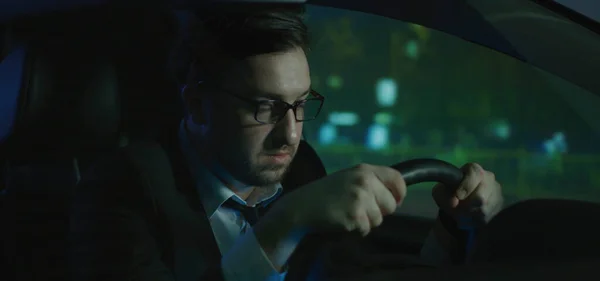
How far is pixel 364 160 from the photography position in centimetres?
98

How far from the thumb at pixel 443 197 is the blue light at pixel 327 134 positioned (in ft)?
0.63

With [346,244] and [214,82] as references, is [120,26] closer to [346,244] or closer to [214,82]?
[214,82]

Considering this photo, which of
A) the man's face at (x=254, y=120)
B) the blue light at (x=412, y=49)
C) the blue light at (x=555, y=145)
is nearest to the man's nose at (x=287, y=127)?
the man's face at (x=254, y=120)

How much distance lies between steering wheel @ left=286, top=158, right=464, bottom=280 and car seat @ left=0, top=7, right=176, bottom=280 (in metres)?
0.26

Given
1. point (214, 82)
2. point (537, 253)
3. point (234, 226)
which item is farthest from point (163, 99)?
point (537, 253)

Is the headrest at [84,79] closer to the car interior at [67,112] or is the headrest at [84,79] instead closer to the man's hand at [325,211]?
the car interior at [67,112]

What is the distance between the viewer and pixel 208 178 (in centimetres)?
Result: 97

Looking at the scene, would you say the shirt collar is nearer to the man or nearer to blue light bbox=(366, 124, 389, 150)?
the man

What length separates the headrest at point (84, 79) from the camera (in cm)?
95

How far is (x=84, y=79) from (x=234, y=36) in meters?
0.20

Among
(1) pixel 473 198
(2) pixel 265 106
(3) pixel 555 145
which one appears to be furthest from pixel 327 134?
(3) pixel 555 145

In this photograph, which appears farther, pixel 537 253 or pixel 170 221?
pixel 537 253

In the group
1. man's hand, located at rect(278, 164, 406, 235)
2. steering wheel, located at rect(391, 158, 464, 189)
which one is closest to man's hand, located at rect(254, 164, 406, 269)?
man's hand, located at rect(278, 164, 406, 235)

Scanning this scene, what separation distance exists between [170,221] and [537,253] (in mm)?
535
